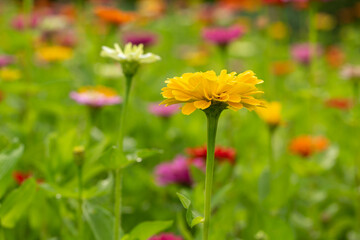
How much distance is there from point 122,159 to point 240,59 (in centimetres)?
187

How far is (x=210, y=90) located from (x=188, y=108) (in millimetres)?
28

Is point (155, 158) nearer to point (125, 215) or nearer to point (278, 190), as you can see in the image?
point (125, 215)

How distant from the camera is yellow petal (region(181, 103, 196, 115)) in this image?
45 centimetres

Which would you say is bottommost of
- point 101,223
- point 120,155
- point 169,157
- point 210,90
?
point 169,157

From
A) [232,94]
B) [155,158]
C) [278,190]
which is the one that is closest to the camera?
[232,94]

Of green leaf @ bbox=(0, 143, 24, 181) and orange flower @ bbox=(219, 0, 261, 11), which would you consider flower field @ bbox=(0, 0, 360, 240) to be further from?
orange flower @ bbox=(219, 0, 261, 11)

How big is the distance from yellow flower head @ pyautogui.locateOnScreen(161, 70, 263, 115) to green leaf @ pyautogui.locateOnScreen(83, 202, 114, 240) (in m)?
0.25

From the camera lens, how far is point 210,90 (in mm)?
450

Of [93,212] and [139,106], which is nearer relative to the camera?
[93,212]

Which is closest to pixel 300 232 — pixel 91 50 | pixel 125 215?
pixel 125 215

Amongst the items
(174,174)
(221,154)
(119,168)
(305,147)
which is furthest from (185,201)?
(305,147)

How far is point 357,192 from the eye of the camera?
94cm

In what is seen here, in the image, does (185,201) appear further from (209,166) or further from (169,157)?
(169,157)

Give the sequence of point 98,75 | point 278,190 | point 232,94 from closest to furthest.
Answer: point 232,94 < point 278,190 < point 98,75
